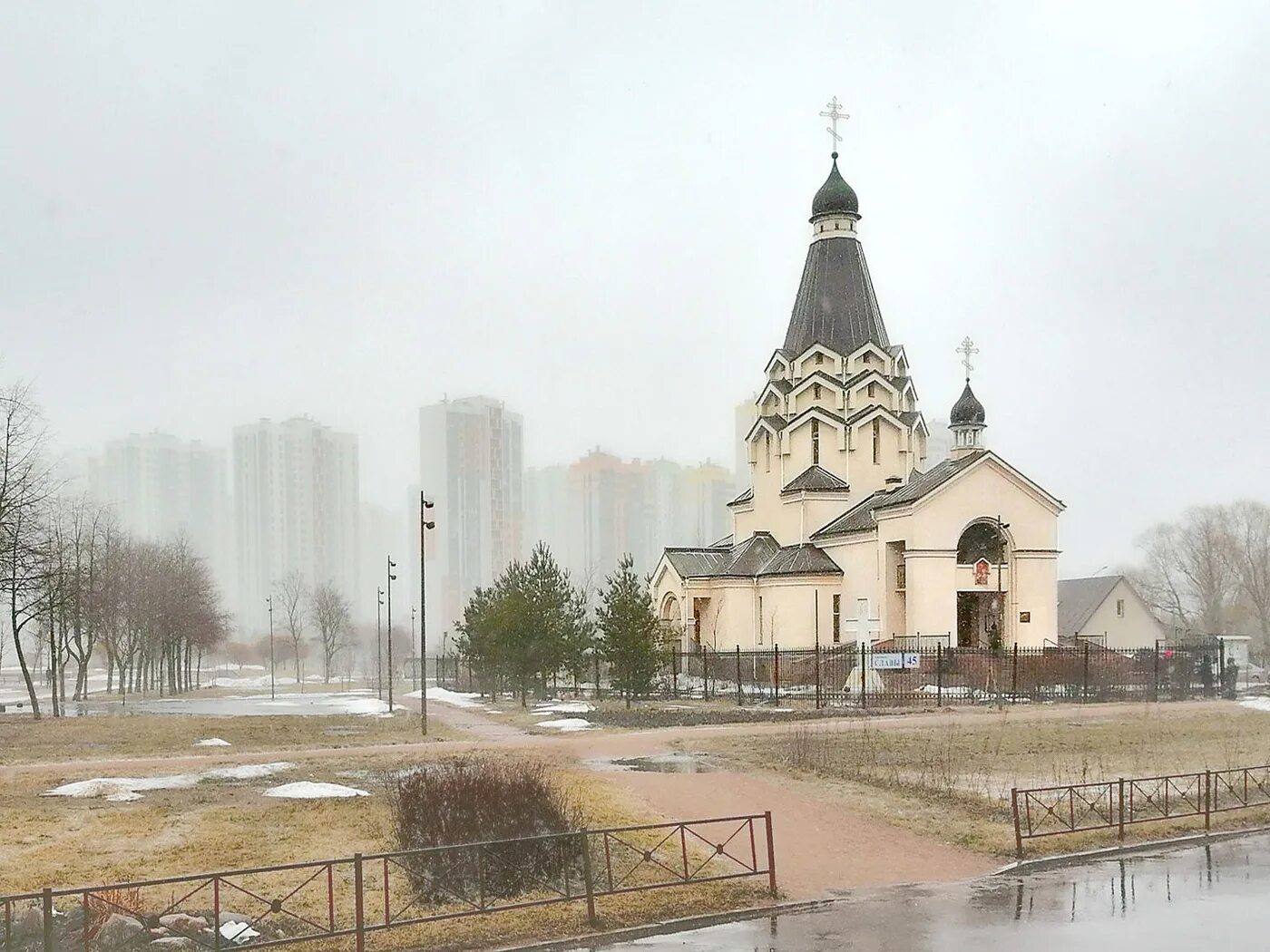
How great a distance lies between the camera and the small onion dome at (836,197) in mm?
52031

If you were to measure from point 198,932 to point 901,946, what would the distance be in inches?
271

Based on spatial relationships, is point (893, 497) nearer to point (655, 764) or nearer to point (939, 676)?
point (939, 676)

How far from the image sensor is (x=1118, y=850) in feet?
48.8

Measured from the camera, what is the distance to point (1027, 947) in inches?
425

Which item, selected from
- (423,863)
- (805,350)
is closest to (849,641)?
(805,350)

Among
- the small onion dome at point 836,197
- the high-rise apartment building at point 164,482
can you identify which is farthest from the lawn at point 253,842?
the high-rise apartment building at point 164,482

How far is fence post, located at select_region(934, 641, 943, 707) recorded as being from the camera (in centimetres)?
3631

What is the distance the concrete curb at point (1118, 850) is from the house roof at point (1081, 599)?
155ft

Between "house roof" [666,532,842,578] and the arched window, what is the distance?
5278mm

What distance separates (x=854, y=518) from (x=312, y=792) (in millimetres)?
33021

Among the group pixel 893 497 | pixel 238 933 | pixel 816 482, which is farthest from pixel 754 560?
pixel 238 933

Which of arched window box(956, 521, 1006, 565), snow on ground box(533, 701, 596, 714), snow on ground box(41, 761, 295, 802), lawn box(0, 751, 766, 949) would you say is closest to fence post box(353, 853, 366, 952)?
lawn box(0, 751, 766, 949)

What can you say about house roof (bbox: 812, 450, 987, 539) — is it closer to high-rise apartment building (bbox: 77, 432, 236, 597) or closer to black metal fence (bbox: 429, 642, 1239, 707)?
black metal fence (bbox: 429, 642, 1239, 707)

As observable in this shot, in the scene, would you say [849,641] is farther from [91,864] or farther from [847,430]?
[91,864]
